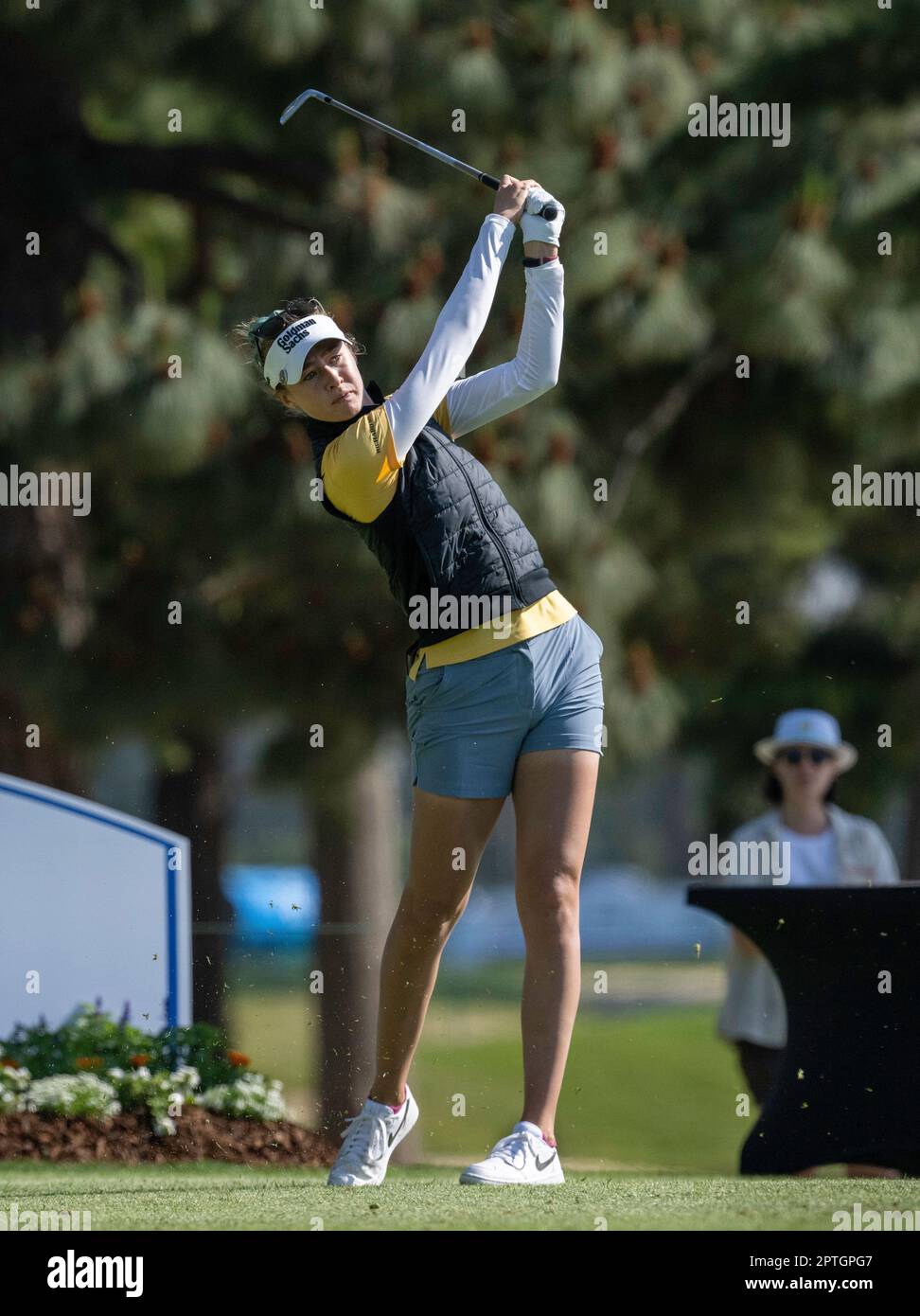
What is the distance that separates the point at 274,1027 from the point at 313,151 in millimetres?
4154

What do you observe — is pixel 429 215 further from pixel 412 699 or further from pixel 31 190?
pixel 412 699

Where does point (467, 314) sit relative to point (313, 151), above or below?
below

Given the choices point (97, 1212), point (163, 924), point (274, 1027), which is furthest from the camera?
point (274, 1027)

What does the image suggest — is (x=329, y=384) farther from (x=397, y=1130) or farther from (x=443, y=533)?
(x=397, y=1130)

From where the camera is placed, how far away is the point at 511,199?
156 inches

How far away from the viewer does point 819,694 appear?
41.2 feet

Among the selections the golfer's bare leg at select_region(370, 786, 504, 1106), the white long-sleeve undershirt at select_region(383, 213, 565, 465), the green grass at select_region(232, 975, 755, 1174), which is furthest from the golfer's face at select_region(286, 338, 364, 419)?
the green grass at select_region(232, 975, 755, 1174)

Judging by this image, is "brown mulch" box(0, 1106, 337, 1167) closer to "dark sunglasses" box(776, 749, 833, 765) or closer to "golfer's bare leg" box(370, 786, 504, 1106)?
"golfer's bare leg" box(370, 786, 504, 1106)

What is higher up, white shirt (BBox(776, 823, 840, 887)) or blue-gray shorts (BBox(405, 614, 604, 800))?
blue-gray shorts (BBox(405, 614, 604, 800))

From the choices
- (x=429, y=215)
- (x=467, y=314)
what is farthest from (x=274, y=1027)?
(x=429, y=215)

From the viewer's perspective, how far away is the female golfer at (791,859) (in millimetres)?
5934

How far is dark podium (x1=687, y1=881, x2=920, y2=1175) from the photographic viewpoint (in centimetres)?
444

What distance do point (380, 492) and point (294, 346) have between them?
1.20ft

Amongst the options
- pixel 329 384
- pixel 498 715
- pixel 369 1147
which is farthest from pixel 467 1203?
pixel 329 384
